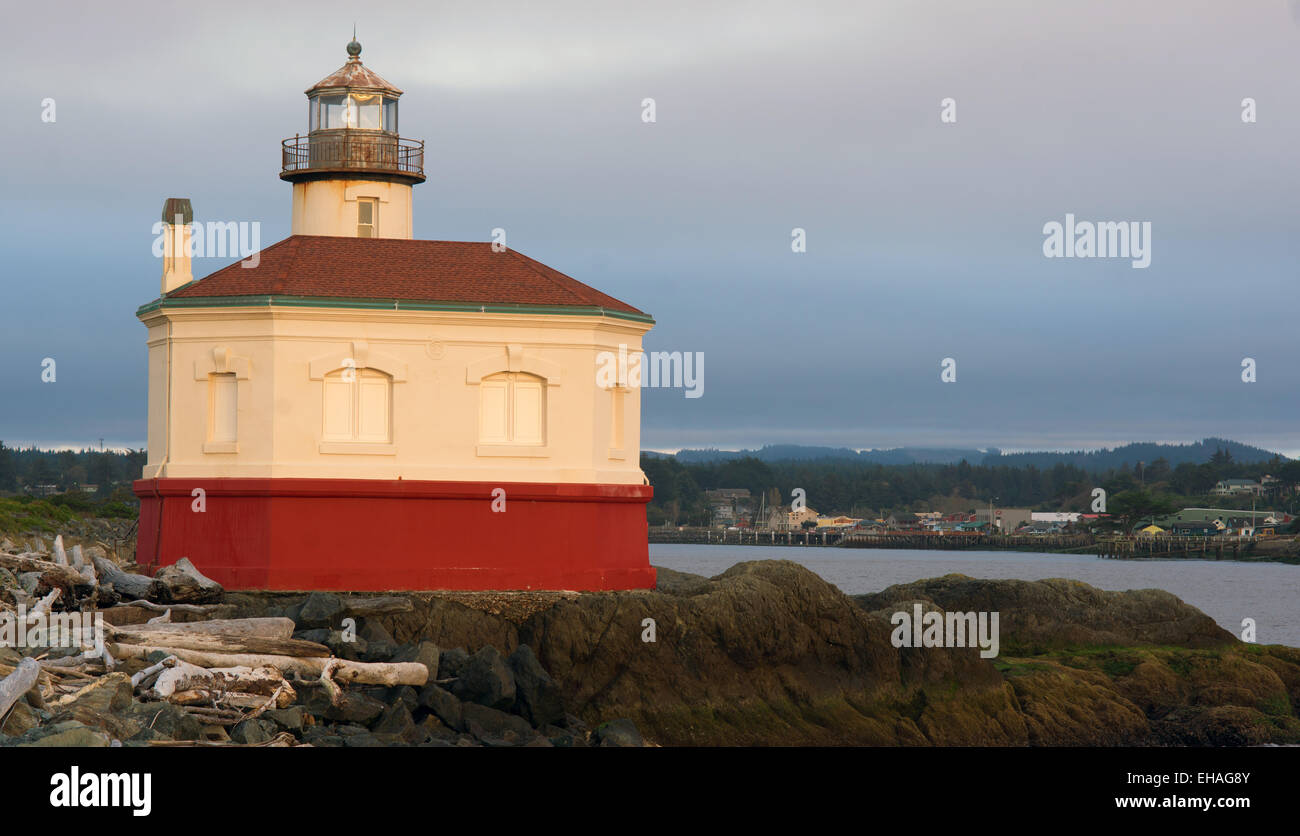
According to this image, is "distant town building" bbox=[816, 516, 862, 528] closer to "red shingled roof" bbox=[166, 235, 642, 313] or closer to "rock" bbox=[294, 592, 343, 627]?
"red shingled roof" bbox=[166, 235, 642, 313]

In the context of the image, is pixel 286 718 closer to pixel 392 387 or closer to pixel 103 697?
pixel 103 697

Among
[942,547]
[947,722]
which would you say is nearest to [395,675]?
[947,722]

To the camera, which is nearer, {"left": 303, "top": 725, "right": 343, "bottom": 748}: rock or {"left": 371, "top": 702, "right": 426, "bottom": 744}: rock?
{"left": 303, "top": 725, "right": 343, "bottom": 748}: rock

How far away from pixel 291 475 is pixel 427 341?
8.81 feet

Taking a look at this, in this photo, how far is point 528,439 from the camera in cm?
2305

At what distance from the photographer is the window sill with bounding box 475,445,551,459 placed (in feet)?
74.7

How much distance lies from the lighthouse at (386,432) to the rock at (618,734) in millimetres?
4262

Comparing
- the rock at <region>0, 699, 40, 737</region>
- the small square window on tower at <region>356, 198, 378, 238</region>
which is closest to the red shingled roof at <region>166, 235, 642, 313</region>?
the small square window on tower at <region>356, 198, 378, 238</region>

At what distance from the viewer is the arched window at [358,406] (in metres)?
22.6

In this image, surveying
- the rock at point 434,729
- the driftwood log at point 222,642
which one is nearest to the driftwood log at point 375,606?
the driftwood log at point 222,642

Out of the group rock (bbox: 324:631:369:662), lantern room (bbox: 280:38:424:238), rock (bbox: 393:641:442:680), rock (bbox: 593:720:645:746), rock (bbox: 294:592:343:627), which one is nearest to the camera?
rock (bbox: 593:720:645:746)

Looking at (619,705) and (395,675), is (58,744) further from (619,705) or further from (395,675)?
(619,705)

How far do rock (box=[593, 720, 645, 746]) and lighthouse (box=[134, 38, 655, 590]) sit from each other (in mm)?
4262
